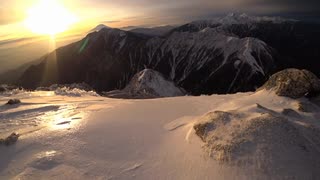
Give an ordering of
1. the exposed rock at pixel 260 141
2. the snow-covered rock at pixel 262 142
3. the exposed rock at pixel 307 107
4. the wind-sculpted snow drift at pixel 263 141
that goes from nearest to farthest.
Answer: the wind-sculpted snow drift at pixel 263 141
the snow-covered rock at pixel 262 142
the exposed rock at pixel 260 141
the exposed rock at pixel 307 107

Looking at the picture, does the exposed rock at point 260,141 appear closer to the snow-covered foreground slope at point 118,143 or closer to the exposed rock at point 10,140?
the snow-covered foreground slope at point 118,143

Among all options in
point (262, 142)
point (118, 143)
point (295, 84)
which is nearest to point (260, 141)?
point (262, 142)

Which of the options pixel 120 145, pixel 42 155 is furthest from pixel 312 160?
pixel 42 155

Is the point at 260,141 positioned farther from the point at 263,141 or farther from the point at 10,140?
the point at 10,140

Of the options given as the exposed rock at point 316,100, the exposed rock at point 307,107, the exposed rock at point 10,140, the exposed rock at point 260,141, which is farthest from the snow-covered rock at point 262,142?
the exposed rock at point 10,140

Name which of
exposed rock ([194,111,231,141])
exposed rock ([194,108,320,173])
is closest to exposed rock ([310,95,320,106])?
exposed rock ([194,108,320,173])
